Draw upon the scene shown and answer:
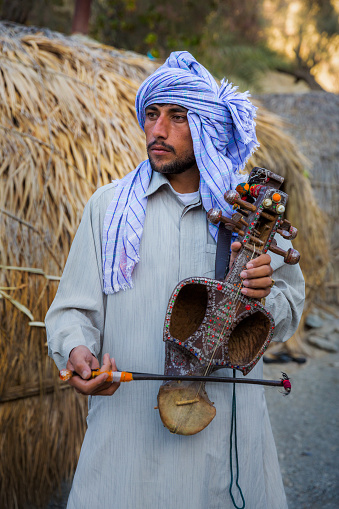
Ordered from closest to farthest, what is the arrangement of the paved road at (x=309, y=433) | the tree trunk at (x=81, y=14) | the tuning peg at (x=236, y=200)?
the tuning peg at (x=236, y=200) → the paved road at (x=309, y=433) → the tree trunk at (x=81, y=14)

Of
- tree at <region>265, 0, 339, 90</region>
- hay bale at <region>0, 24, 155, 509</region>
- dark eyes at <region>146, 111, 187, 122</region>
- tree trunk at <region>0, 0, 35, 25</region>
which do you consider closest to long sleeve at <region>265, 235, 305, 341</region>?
dark eyes at <region>146, 111, 187, 122</region>

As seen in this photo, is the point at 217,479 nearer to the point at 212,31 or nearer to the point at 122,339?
the point at 122,339

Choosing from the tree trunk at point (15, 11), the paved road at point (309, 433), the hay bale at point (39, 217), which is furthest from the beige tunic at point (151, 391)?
the tree trunk at point (15, 11)

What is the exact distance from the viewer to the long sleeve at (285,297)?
5.20 feet

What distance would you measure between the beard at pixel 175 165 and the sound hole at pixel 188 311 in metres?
0.41

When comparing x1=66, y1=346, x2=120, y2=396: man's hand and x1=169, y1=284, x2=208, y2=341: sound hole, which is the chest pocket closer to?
x1=169, y1=284, x2=208, y2=341: sound hole

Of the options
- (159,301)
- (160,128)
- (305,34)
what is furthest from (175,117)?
(305,34)

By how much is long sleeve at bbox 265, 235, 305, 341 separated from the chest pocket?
0.19 m

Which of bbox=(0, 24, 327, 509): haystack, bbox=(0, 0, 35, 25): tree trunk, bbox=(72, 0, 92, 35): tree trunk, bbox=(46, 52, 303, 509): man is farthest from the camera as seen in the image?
bbox=(0, 0, 35, 25): tree trunk

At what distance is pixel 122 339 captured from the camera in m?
1.56

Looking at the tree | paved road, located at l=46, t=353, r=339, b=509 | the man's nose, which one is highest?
the tree

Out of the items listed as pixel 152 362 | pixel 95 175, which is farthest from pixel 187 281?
pixel 95 175

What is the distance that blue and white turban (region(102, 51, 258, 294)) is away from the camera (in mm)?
1535

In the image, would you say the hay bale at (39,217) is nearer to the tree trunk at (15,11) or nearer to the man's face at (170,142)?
the man's face at (170,142)
